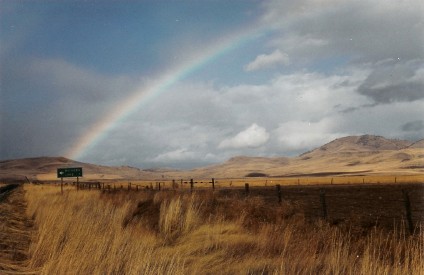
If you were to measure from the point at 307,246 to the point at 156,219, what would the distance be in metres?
7.51

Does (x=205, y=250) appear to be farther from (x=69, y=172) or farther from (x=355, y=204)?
(x=69, y=172)

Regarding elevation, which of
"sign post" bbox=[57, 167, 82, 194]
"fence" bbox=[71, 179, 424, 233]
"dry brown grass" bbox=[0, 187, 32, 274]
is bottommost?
"fence" bbox=[71, 179, 424, 233]

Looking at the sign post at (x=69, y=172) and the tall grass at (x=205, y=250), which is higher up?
the sign post at (x=69, y=172)

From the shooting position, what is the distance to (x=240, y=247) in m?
9.26

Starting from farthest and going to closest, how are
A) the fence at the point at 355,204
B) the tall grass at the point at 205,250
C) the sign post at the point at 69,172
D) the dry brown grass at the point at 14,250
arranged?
the sign post at the point at 69,172, the fence at the point at 355,204, the dry brown grass at the point at 14,250, the tall grass at the point at 205,250

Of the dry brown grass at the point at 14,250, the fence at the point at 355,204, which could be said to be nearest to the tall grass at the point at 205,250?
the dry brown grass at the point at 14,250

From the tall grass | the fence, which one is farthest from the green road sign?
the tall grass

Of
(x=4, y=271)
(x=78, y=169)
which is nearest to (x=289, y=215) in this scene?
(x=4, y=271)

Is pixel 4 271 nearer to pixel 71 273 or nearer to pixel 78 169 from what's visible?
pixel 71 273

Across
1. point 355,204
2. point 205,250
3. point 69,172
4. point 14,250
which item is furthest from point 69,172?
point 205,250

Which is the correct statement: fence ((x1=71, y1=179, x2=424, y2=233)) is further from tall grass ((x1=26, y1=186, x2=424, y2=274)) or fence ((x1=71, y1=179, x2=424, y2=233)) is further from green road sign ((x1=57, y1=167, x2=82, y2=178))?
green road sign ((x1=57, y1=167, x2=82, y2=178))

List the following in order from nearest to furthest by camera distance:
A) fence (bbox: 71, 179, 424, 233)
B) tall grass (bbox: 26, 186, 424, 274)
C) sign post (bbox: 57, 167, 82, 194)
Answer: tall grass (bbox: 26, 186, 424, 274) → fence (bbox: 71, 179, 424, 233) → sign post (bbox: 57, 167, 82, 194)

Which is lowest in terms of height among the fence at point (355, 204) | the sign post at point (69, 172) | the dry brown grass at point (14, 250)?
the fence at point (355, 204)

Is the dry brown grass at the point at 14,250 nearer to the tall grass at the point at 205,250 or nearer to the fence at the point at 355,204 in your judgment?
the tall grass at the point at 205,250
